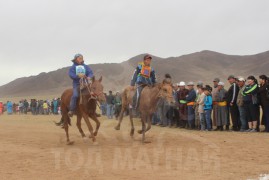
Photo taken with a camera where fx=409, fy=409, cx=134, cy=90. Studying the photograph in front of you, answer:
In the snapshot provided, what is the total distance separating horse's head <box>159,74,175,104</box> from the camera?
14.1 metres

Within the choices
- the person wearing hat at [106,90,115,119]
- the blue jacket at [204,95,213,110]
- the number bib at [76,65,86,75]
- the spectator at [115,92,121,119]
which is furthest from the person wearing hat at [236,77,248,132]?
the person wearing hat at [106,90,115,119]

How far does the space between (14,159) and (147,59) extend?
6.32 m

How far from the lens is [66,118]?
1543cm

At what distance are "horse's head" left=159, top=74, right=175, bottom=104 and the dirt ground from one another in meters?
1.51

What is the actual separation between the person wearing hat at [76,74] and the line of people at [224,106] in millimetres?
3261

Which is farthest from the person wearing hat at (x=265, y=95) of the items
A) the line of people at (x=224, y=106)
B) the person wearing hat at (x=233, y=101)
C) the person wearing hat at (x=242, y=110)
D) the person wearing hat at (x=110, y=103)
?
the person wearing hat at (x=110, y=103)

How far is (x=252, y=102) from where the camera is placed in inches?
693

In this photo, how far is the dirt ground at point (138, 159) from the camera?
893 centimetres

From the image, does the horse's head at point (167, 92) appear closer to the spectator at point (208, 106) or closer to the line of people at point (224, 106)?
the line of people at point (224, 106)

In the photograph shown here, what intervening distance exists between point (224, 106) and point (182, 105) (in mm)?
2670

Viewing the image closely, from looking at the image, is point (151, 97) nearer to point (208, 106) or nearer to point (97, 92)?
point (97, 92)

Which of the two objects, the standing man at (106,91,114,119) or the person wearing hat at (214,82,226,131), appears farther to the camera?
the standing man at (106,91,114,119)

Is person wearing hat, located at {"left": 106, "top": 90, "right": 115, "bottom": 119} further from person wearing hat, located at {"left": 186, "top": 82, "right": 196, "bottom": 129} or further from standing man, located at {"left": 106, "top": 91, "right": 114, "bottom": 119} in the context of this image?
person wearing hat, located at {"left": 186, "top": 82, "right": 196, "bottom": 129}

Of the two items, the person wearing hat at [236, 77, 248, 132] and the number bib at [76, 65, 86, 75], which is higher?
the number bib at [76, 65, 86, 75]
